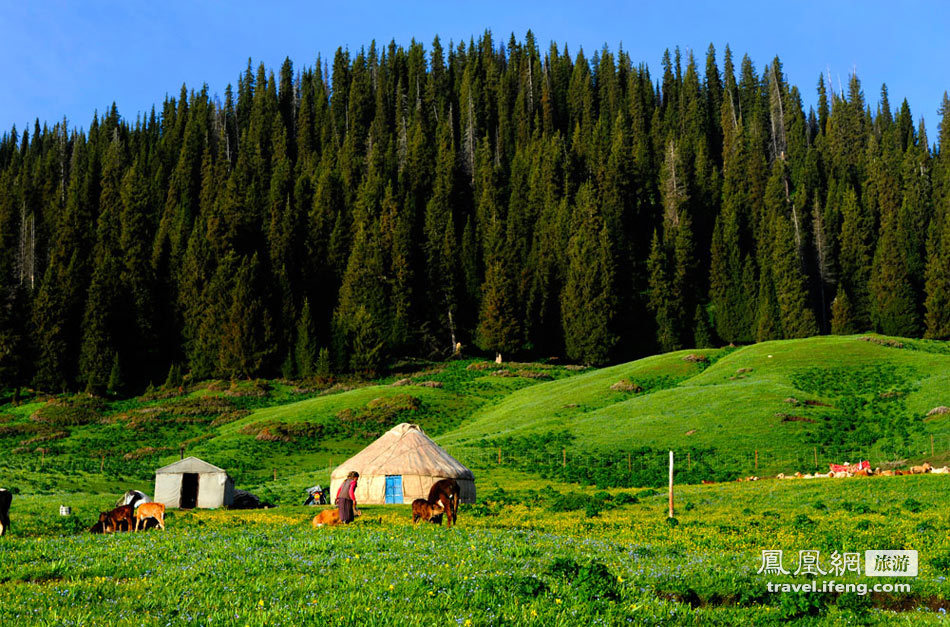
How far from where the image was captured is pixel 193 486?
39.2m

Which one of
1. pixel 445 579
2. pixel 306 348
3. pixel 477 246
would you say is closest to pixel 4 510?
pixel 445 579

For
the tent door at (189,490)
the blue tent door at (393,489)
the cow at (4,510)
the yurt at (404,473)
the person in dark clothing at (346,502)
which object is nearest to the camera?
the cow at (4,510)

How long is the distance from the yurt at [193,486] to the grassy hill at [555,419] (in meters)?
3.84

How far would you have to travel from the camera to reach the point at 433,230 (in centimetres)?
11431

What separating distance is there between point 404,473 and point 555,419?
1059 inches

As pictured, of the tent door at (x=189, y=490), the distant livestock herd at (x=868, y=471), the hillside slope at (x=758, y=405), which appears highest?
the hillside slope at (x=758, y=405)

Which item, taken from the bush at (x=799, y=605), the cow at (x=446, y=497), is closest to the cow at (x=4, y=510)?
the cow at (x=446, y=497)

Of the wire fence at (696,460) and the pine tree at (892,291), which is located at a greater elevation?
the pine tree at (892,291)

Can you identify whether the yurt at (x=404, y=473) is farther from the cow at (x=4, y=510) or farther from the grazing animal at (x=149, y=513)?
the cow at (x=4, y=510)

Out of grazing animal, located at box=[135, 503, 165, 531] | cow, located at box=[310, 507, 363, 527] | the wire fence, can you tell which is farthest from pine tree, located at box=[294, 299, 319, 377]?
cow, located at box=[310, 507, 363, 527]

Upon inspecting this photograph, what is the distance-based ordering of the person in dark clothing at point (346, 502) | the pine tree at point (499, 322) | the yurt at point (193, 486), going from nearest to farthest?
1. the person in dark clothing at point (346, 502)
2. the yurt at point (193, 486)
3. the pine tree at point (499, 322)

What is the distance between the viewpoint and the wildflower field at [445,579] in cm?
849

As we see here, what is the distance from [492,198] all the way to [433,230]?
612 inches

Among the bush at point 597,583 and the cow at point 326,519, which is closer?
A: the bush at point 597,583
